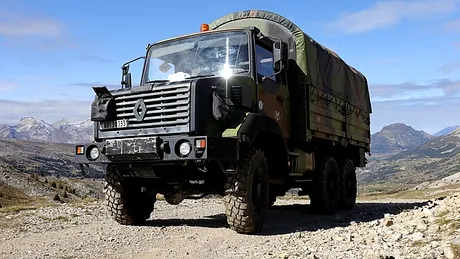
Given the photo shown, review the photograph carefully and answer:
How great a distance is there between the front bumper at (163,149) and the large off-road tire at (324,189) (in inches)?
204

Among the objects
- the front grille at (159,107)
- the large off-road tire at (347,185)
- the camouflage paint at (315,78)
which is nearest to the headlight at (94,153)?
the front grille at (159,107)

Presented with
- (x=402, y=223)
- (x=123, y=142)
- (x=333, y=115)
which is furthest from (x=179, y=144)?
(x=333, y=115)

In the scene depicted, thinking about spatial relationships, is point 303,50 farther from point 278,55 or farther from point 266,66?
point 278,55

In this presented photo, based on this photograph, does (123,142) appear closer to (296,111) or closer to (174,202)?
(174,202)

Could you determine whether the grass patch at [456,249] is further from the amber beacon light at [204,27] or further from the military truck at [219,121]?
the amber beacon light at [204,27]

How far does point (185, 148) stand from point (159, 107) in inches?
39.7

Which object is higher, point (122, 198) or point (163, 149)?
point (163, 149)

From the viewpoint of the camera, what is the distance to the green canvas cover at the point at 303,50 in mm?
11695

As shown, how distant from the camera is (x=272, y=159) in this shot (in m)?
10.3

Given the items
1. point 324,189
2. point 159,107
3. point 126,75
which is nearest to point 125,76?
point 126,75

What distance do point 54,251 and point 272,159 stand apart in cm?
468

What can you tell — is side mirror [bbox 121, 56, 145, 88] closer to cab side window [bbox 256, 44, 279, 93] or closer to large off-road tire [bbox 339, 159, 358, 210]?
cab side window [bbox 256, 44, 279, 93]

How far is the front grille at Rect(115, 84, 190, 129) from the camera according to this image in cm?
840

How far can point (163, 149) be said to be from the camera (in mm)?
8281
